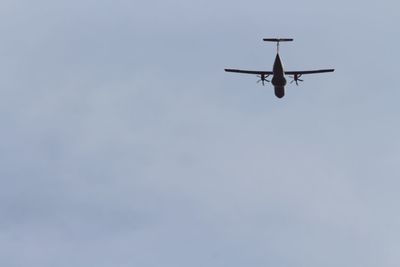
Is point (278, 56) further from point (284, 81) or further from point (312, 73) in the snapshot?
point (312, 73)

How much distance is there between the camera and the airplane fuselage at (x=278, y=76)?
16488 centimetres

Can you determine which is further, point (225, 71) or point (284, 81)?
point (225, 71)

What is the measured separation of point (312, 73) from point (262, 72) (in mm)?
9543

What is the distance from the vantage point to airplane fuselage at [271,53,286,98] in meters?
165

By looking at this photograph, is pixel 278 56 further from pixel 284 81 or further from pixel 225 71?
pixel 225 71

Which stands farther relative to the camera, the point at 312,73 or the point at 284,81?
the point at 312,73

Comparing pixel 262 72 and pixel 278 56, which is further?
pixel 262 72

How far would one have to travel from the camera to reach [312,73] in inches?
7077

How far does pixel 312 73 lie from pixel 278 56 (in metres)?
16.0

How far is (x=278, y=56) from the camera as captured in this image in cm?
16550

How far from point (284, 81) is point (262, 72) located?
33.7 ft

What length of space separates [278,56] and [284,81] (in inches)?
164

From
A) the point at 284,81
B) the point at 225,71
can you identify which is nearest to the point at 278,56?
the point at 284,81

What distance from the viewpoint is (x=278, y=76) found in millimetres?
165875
